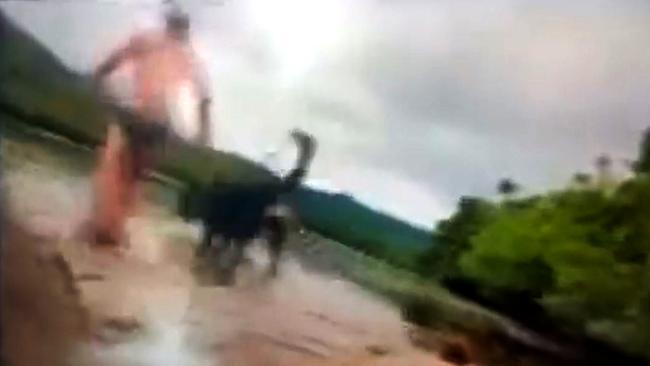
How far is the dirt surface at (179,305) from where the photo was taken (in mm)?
1271

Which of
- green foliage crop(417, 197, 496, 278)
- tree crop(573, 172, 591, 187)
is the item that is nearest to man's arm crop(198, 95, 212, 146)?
green foliage crop(417, 197, 496, 278)

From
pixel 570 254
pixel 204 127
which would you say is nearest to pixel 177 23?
pixel 204 127

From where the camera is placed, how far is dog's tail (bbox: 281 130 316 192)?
1.30 m

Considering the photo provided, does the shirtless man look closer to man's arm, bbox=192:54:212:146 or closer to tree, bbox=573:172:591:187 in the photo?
man's arm, bbox=192:54:212:146

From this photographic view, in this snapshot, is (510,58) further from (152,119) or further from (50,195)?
(50,195)

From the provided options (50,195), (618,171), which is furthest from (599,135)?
(50,195)

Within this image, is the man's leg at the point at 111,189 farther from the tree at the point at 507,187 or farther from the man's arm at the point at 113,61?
the tree at the point at 507,187

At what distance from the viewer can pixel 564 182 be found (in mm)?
1296

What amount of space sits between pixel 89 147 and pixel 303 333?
1.04ft

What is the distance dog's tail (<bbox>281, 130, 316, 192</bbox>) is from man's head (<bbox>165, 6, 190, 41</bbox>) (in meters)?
0.17

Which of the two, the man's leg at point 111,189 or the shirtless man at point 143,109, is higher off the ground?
the shirtless man at point 143,109

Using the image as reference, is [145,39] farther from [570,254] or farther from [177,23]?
[570,254]

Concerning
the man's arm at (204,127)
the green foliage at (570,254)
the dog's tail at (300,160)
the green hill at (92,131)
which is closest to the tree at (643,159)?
the green foliage at (570,254)

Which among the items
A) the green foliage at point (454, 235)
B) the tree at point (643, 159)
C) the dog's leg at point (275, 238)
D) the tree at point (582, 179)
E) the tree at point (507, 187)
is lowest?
the dog's leg at point (275, 238)
